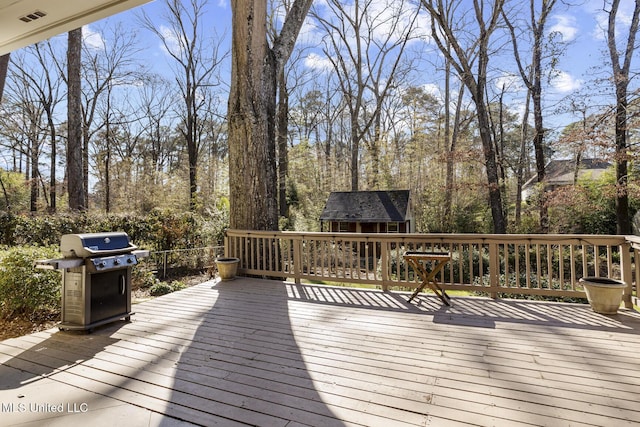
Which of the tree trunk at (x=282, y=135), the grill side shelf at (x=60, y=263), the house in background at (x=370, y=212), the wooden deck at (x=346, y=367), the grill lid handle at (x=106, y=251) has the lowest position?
the wooden deck at (x=346, y=367)

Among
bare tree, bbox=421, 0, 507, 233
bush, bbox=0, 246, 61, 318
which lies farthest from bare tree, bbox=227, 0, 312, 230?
bare tree, bbox=421, 0, 507, 233

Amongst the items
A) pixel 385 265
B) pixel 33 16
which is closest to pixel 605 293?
pixel 385 265

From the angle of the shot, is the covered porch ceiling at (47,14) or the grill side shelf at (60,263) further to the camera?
the grill side shelf at (60,263)

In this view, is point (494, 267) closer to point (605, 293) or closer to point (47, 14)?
point (605, 293)

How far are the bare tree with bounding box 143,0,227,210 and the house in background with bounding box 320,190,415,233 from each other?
7371 mm

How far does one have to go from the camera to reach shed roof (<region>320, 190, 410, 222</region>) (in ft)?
47.7

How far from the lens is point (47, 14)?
115 inches

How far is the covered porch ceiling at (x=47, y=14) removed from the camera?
276 centimetres

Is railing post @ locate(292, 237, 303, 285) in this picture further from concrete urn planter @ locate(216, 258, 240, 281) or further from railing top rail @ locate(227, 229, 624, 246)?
concrete urn planter @ locate(216, 258, 240, 281)

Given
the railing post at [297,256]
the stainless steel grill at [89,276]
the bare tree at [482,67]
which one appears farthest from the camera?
the bare tree at [482,67]

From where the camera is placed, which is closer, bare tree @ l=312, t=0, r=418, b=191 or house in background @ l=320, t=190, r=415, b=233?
house in background @ l=320, t=190, r=415, b=233

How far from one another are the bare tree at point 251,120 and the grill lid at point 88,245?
9.21ft

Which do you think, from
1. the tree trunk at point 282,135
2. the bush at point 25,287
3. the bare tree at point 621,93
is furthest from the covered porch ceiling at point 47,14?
the tree trunk at point 282,135

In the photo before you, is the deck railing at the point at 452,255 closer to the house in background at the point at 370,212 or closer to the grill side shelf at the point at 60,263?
the grill side shelf at the point at 60,263
